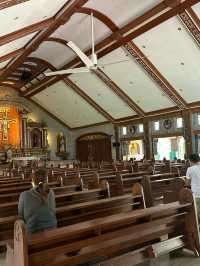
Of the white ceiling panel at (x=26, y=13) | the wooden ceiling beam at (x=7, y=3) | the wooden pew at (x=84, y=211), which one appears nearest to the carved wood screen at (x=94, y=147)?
the white ceiling panel at (x=26, y=13)

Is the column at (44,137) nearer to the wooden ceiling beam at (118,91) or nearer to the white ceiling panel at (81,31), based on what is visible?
the wooden ceiling beam at (118,91)

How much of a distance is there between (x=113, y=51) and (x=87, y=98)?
5.44 meters

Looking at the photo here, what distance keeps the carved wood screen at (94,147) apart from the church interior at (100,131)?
81 mm

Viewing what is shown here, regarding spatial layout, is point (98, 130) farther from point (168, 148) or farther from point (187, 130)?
point (187, 130)

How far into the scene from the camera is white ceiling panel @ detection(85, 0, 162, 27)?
36.5 ft

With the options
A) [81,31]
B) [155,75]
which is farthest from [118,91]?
[81,31]

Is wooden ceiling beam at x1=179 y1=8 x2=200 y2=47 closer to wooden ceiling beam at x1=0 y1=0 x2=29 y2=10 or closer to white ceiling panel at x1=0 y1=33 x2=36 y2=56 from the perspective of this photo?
white ceiling panel at x1=0 y1=33 x2=36 y2=56

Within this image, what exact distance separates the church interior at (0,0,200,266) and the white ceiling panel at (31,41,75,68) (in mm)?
51

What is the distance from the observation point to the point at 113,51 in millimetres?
14492

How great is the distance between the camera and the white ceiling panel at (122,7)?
11117 mm

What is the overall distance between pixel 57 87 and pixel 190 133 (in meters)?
8.41

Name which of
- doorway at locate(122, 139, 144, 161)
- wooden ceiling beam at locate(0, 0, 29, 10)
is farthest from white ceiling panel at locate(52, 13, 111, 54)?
doorway at locate(122, 139, 144, 161)

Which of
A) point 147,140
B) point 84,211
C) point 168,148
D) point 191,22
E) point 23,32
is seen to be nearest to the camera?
point 84,211

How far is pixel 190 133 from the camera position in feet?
54.3
